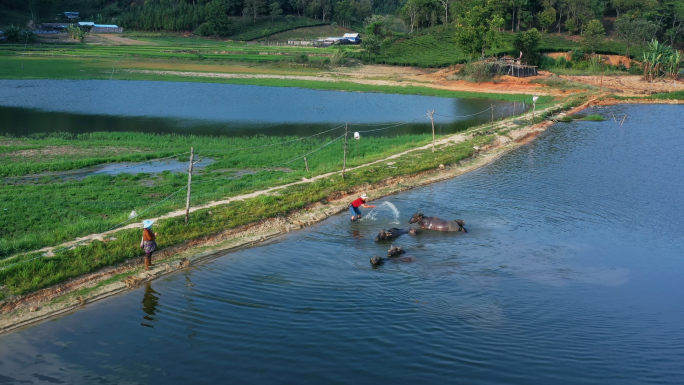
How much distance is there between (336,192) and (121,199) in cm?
756

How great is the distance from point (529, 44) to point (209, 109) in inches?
1675

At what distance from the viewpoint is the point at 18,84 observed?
5659cm

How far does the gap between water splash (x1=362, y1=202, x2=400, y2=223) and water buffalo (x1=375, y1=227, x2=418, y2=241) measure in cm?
138

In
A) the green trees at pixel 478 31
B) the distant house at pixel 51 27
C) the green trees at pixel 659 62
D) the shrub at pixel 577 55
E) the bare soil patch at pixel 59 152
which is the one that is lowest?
the bare soil patch at pixel 59 152

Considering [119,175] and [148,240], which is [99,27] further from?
[148,240]

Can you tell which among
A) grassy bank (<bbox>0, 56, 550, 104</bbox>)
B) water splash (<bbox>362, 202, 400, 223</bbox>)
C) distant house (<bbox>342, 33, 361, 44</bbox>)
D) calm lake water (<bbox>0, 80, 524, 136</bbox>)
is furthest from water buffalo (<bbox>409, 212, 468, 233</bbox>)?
distant house (<bbox>342, 33, 361, 44</bbox>)

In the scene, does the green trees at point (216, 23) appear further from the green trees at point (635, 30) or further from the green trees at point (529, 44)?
the green trees at point (635, 30)

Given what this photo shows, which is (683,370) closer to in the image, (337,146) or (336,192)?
(336,192)

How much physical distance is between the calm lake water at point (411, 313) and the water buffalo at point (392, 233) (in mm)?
312

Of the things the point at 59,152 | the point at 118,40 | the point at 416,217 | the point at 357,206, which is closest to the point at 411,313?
the point at 416,217

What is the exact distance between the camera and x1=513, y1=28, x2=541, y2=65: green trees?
228 feet

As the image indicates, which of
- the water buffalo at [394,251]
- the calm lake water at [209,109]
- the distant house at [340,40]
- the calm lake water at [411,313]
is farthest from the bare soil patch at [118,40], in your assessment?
the water buffalo at [394,251]

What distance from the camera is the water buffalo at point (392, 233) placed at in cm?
1664

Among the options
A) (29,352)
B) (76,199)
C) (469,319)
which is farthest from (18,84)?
(469,319)
